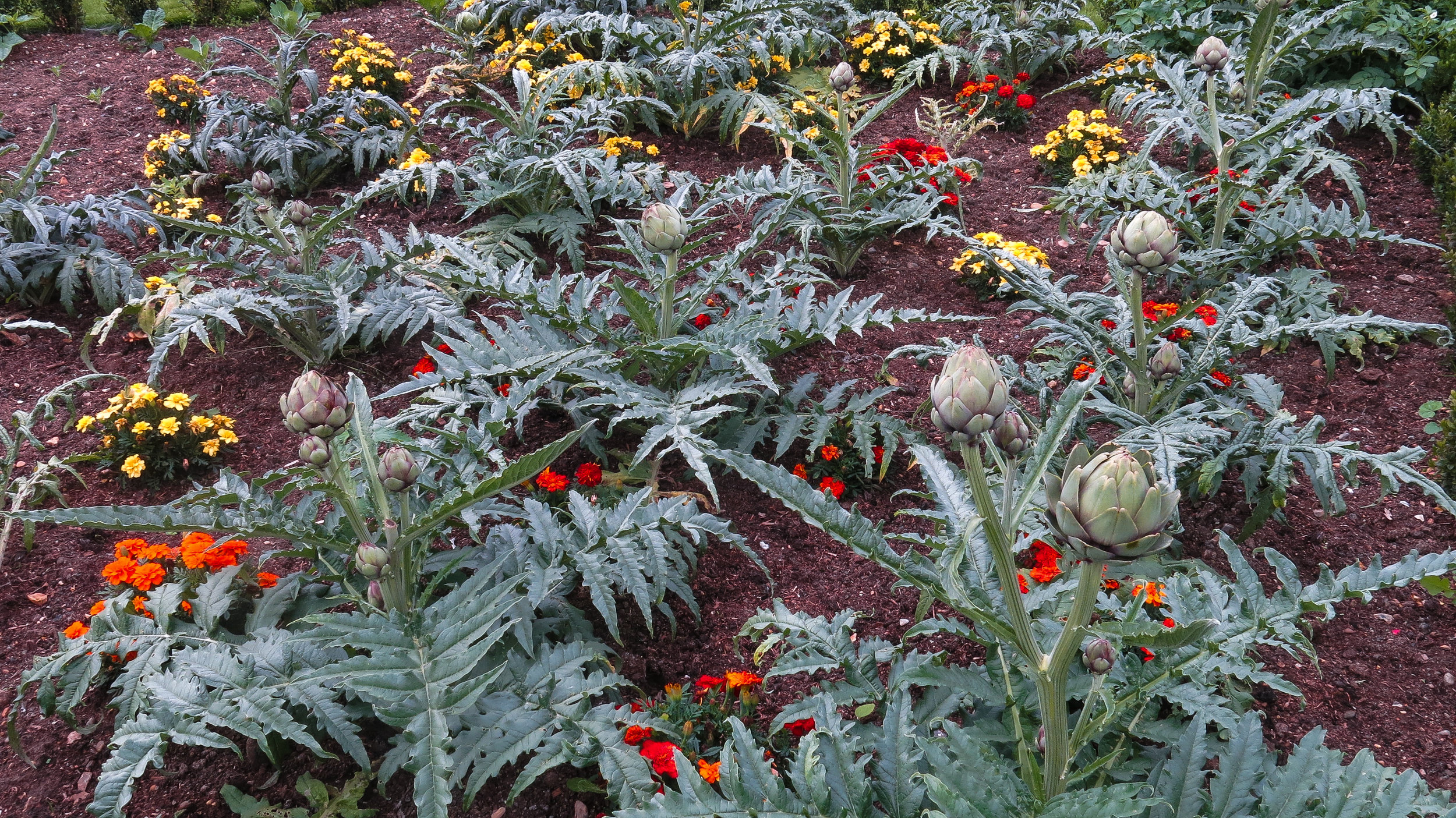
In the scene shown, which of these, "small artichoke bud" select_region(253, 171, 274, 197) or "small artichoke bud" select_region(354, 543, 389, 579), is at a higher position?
"small artichoke bud" select_region(253, 171, 274, 197)

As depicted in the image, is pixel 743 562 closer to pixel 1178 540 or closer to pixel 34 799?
pixel 1178 540

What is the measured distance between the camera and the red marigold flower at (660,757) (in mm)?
2102

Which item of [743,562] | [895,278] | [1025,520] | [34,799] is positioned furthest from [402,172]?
[1025,520]

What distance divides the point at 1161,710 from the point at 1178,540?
91 cm

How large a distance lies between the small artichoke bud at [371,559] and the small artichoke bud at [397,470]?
0.13m

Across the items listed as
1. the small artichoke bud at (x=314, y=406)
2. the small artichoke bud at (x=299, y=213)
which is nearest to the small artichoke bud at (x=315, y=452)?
the small artichoke bud at (x=314, y=406)

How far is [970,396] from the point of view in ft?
4.54

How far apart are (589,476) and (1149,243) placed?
5.60 feet

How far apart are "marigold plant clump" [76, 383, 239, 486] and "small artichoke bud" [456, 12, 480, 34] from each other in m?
3.83

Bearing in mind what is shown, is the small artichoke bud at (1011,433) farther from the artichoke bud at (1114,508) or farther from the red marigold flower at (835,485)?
the red marigold flower at (835,485)

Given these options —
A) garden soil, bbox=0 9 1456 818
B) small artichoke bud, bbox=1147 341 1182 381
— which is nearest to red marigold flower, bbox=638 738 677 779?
garden soil, bbox=0 9 1456 818

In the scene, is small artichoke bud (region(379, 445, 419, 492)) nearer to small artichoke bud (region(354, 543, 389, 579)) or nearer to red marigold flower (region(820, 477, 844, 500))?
small artichoke bud (region(354, 543, 389, 579))

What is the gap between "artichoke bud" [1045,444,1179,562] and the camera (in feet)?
3.98

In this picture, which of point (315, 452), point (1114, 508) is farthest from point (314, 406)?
point (1114, 508)
